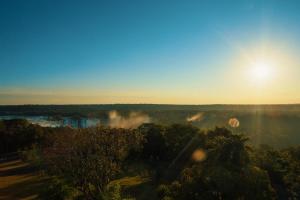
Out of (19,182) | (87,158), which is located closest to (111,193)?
(87,158)

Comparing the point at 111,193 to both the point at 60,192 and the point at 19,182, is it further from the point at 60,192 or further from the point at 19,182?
the point at 19,182

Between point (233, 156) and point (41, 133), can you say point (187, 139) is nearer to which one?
point (233, 156)

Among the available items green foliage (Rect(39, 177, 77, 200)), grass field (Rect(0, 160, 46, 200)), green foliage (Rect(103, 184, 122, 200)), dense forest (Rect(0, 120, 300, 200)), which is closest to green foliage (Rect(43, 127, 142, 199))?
dense forest (Rect(0, 120, 300, 200))

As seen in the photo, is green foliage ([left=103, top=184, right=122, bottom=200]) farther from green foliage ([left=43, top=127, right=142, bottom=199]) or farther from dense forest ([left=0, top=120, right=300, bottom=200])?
green foliage ([left=43, top=127, right=142, bottom=199])

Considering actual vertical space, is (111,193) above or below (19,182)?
above

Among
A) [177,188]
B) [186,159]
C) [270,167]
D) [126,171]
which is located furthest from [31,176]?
[270,167]

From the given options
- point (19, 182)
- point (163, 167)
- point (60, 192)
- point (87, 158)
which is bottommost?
point (163, 167)
